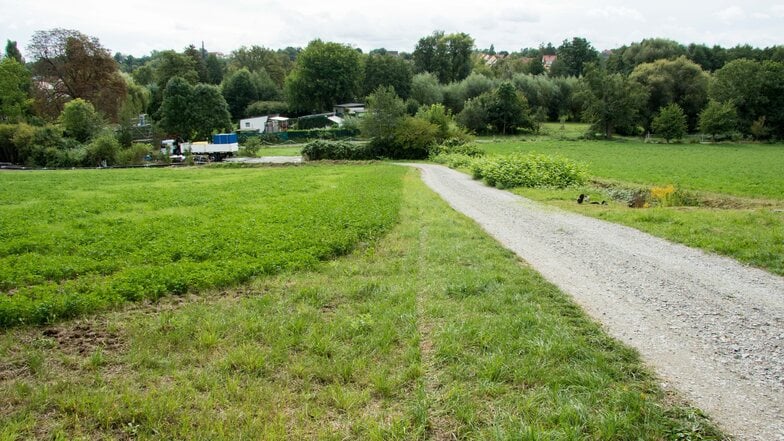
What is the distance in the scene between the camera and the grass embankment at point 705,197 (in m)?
12.5

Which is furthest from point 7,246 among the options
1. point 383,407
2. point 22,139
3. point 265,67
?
point 265,67

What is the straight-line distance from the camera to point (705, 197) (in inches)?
987

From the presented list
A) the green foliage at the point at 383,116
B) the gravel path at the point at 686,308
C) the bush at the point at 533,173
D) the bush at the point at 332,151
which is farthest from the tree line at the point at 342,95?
the gravel path at the point at 686,308

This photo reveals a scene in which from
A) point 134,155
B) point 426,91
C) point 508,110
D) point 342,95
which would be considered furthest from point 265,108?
point 134,155

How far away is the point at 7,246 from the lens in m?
12.1

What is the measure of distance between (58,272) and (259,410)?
7.64 m

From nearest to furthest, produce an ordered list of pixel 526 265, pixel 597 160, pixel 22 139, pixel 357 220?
1. pixel 526 265
2. pixel 357 220
3. pixel 597 160
4. pixel 22 139

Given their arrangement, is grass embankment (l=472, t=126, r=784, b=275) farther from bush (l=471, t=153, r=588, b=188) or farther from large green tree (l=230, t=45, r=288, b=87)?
large green tree (l=230, t=45, r=288, b=87)

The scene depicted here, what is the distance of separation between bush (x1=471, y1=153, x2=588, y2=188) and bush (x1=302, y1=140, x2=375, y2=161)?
93.4 ft

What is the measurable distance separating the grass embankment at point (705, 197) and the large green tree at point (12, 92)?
78508mm

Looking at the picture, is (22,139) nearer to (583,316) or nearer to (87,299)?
(87,299)

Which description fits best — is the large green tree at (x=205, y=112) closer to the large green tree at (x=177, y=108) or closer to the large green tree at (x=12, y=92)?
the large green tree at (x=177, y=108)

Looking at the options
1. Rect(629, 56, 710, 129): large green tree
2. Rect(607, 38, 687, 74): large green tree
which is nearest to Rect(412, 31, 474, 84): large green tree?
Rect(607, 38, 687, 74): large green tree

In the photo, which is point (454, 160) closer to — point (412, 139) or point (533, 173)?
point (412, 139)
